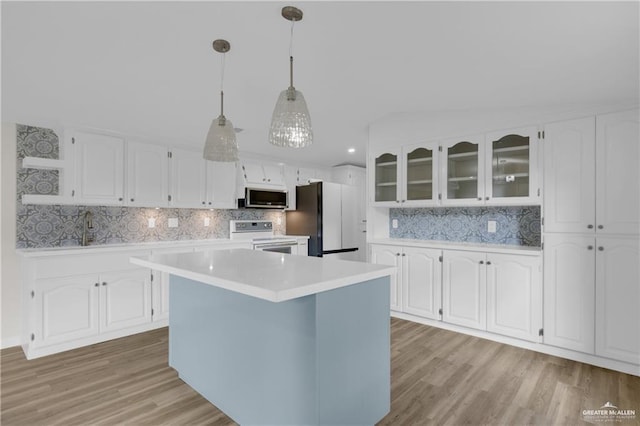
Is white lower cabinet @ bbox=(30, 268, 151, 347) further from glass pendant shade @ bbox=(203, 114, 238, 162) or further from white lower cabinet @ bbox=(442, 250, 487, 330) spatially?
white lower cabinet @ bbox=(442, 250, 487, 330)

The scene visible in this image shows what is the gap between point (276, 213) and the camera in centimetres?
547

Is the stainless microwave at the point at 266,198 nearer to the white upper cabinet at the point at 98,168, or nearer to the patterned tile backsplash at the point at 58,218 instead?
the patterned tile backsplash at the point at 58,218

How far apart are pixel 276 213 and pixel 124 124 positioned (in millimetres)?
2608

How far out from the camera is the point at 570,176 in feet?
8.97

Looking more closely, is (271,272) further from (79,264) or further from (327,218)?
(327,218)

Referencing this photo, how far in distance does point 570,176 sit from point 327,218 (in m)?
3.12

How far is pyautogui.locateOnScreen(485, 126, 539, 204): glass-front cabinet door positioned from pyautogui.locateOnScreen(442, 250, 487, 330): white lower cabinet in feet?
2.02

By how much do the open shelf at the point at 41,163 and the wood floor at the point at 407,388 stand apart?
5.65 ft

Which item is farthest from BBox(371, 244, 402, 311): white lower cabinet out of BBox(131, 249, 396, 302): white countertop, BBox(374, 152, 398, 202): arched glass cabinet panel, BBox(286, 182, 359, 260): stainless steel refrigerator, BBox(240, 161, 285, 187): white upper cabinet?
BBox(240, 161, 285, 187): white upper cabinet

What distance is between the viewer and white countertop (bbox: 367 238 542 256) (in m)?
2.97

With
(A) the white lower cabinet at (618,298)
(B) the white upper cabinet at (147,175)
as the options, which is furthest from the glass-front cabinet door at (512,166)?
(B) the white upper cabinet at (147,175)

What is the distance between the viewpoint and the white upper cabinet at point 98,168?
3.34m

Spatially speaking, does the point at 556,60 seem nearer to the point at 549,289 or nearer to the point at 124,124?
the point at 549,289

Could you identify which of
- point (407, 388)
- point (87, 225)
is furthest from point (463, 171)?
point (87, 225)
